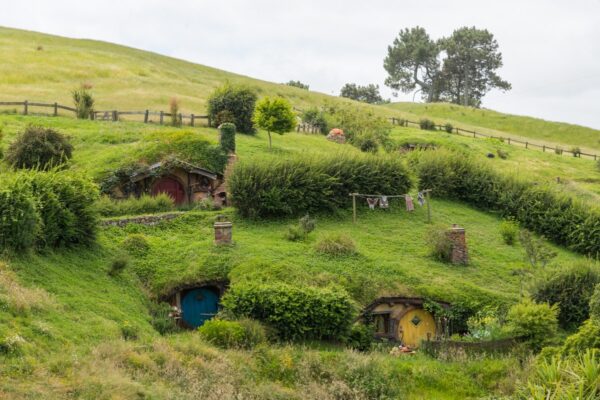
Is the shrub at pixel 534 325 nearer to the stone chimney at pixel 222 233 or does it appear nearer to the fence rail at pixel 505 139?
the stone chimney at pixel 222 233

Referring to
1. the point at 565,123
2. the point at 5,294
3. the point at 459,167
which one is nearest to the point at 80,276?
the point at 5,294

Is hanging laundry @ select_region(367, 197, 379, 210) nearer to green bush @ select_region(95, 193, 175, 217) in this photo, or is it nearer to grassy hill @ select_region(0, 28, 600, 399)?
grassy hill @ select_region(0, 28, 600, 399)

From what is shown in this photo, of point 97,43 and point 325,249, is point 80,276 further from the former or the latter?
point 97,43

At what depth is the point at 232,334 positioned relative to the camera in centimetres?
1981

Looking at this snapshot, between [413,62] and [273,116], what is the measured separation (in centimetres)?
7324

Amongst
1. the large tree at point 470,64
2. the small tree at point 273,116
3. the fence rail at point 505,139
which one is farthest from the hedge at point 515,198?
the large tree at point 470,64

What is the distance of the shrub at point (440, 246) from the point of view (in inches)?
1166

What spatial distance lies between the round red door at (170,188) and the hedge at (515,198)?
45.0 feet

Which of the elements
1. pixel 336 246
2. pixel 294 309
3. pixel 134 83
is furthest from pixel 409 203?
pixel 134 83

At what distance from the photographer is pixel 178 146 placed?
1462 inches

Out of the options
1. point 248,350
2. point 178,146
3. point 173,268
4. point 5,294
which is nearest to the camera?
point 5,294

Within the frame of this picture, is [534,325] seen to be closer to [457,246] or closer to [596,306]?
[596,306]

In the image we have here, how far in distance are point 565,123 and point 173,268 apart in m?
72.5

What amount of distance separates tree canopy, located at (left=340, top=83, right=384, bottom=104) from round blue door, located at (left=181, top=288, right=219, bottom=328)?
9988 centimetres
